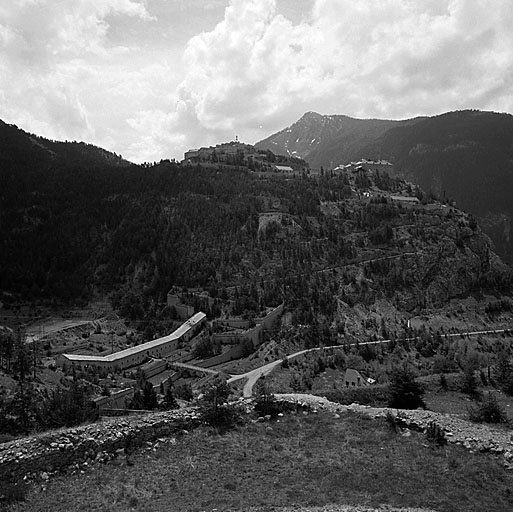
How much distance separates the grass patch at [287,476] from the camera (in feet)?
46.1

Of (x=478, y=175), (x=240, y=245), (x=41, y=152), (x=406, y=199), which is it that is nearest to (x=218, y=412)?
(x=240, y=245)

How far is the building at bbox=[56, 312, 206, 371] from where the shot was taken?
4644cm

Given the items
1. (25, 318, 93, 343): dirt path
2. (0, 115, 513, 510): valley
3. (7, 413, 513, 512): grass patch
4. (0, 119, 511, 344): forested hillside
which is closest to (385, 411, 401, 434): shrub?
(7, 413, 513, 512): grass patch

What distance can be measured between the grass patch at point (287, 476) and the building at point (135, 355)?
3083cm

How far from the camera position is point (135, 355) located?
161 ft

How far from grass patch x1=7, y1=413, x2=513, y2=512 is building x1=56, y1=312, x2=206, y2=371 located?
101 feet

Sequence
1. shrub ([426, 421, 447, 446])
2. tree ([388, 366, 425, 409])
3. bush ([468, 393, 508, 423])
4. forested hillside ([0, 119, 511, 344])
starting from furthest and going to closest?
forested hillside ([0, 119, 511, 344]) < tree ([388, 366, 425, 409]) < bush ([468, 393, 508, 423]) < shrub ([426, 421, 447, 446])

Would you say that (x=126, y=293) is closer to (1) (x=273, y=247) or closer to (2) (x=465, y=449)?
(1) (x=273, y=247)

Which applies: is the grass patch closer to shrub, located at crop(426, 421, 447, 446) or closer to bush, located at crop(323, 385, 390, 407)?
shrub, located at crop(426, 421, 447, 446)

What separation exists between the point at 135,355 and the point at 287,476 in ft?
117

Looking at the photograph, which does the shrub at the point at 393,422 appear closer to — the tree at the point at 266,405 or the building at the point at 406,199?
the tree at the point at 266,405

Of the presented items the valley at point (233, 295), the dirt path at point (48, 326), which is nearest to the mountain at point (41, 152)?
the valley at point (233, 295)

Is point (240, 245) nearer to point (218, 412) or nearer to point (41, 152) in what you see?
point (218, 412)

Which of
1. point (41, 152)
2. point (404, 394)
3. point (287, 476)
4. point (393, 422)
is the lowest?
point (287, 476)
